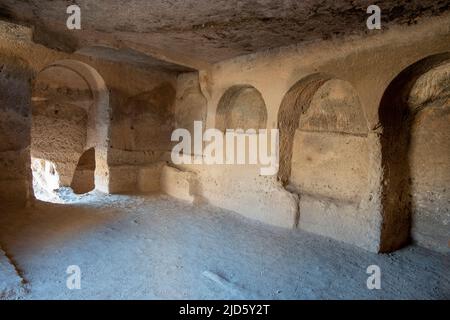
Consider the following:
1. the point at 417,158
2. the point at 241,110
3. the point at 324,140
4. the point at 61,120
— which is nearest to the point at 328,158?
the point at 324,140

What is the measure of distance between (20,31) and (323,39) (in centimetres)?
411

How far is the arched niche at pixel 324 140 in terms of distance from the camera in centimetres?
450

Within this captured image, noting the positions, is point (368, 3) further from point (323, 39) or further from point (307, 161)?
point (307, 161)

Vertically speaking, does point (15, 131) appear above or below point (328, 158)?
above

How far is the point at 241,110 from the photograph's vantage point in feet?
20.1

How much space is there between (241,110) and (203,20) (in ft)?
8.47

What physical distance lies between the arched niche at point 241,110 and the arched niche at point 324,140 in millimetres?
723

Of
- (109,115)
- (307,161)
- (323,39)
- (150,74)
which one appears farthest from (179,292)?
(150,74)

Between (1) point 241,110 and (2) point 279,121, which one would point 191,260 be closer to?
(2) point 279,121

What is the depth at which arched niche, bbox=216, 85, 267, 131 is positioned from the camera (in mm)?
5750

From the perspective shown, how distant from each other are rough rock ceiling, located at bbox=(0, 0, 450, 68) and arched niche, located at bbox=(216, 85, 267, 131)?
102cm

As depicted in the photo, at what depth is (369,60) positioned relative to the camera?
3.81 metres

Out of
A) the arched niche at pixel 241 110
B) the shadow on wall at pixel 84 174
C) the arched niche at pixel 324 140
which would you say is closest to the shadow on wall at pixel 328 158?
the arched niche at pixel 324 140

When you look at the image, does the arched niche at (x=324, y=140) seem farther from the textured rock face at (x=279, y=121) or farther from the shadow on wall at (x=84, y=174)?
the shadow on wall at (x=84, y=174)
